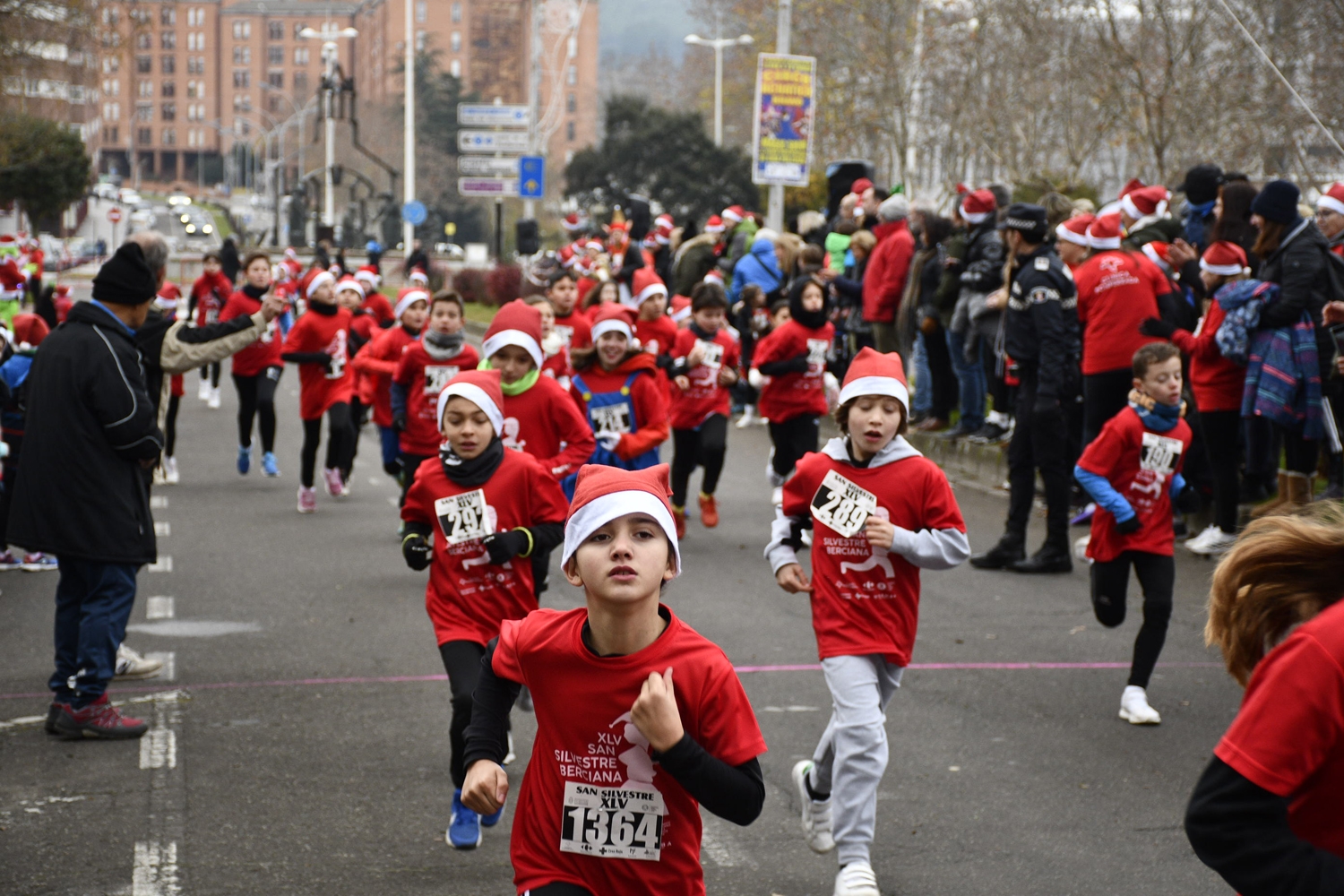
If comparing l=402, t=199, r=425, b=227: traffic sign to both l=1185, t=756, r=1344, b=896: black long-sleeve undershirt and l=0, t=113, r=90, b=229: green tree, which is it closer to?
l=0, t=113, r=90, b=229: green tree

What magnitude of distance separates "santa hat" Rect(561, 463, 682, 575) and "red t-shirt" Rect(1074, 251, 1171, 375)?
7786mm

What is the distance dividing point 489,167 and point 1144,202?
26.6m

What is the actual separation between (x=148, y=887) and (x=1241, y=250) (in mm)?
8315

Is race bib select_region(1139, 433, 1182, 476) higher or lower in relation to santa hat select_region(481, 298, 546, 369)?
lower

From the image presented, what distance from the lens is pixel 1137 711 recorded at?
7008 millimetres

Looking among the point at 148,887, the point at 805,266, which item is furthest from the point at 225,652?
the point at 805,266

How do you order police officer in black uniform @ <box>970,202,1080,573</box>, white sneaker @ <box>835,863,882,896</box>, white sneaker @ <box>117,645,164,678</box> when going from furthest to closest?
police officer in black uniform @ <box>970,202,1080,573</box>, white sneaker @ <box>117,645,164,678</box>, white sneaker @ <box>835,863,882,896</box>

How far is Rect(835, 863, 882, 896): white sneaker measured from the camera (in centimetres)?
475

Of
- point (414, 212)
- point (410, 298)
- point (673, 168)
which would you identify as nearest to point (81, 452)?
point (410, 298)

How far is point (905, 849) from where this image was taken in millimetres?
5430

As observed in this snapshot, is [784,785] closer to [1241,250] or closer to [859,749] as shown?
[859,749]

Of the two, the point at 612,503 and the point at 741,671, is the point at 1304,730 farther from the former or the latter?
the point at 741,671

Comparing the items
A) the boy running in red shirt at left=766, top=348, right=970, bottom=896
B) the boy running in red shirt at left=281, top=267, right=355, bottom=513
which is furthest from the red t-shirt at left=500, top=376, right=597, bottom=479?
the boy running in red shirt at left=281, top=267, right=355, bottom=513

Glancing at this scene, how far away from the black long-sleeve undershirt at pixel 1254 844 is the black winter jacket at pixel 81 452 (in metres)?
5.33
